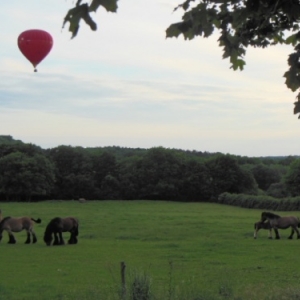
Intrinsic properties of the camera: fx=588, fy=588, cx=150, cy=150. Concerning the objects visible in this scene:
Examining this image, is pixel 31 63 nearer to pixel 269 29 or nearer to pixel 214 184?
pixel 269 29

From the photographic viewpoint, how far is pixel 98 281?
13.2 meters

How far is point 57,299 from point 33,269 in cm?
477

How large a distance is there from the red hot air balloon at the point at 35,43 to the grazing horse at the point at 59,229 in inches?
272

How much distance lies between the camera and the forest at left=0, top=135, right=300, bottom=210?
72.5 m

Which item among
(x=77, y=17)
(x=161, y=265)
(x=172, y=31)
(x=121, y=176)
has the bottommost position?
(x=161, y=265)

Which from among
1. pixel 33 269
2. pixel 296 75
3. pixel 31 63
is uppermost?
pixel 31 63

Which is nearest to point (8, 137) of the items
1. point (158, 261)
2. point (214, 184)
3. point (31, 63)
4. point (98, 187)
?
point (98, 187)

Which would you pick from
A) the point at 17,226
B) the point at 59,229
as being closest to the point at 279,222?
the point at 59,229

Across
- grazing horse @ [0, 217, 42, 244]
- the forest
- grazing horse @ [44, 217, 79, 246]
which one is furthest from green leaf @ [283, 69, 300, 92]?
the forest

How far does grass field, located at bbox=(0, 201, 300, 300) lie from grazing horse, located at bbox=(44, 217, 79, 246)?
39 centimetres

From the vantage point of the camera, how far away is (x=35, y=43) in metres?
23.6

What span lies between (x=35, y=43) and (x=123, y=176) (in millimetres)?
55301

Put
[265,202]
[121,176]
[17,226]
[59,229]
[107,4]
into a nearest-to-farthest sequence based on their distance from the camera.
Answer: [107,4] → [59,229] → [17,226] → [265,202] → [121,176]

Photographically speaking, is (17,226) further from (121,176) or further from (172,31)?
(121,176)
